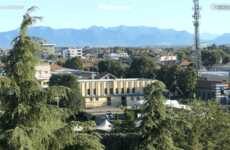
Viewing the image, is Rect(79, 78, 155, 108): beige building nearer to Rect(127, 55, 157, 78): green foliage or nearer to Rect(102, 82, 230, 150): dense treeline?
Rect(127, 55, 157, 78): green foliage

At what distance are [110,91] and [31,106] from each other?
5474 cm

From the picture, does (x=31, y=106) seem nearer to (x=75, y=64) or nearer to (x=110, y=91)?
(x=110, y=91)

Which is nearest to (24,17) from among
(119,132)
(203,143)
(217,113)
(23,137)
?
(23,137)

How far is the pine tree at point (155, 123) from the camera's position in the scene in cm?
1134

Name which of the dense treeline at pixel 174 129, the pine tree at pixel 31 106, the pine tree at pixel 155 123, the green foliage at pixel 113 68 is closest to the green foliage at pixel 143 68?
the green foliage at pixel 113 68

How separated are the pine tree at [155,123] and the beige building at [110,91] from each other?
153 feet

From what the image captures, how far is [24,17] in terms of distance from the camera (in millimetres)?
6793

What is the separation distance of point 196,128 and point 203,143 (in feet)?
1.65

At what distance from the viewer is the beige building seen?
2357 inches

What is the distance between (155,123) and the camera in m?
11.7

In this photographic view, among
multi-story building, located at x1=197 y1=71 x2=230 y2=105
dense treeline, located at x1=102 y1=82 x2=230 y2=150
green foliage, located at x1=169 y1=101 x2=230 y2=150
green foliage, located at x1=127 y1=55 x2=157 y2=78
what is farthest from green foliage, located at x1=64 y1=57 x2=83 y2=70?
green foliage, located at x1=169 y1=101 x2=230 y2=150

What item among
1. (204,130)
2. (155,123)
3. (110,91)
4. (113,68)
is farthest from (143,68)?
(155,123)

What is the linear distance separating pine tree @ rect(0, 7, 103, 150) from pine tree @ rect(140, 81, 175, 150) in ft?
15.4

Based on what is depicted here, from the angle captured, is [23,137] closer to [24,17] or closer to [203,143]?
[24,17]
